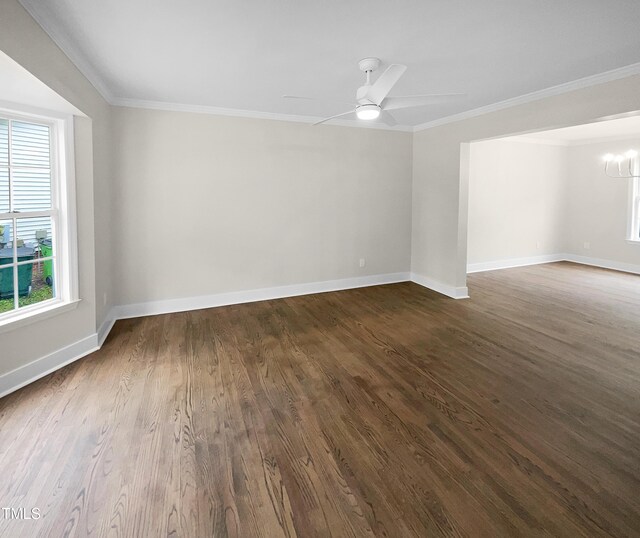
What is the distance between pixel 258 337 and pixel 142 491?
6.63 feet

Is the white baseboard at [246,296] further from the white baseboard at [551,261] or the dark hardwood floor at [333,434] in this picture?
the white baseboard at [551,261]

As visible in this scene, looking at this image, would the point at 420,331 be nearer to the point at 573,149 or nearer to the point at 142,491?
the point at 142,491

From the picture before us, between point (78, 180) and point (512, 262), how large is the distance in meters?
7.36

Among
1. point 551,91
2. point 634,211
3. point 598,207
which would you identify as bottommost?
point 634,211

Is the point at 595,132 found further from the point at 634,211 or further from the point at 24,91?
the point at 24,91

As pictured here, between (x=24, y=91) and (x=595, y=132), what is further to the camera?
(x=595, y=132)

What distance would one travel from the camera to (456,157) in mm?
4914

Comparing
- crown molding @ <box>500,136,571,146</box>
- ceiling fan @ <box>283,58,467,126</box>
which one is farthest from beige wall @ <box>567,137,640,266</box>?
ceiling fan @ <box>283,58,467,126</box>

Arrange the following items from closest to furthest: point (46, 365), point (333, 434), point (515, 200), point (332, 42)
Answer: point (333, 434) → point (332, 42) → point (46, 365) → point (515, 200)

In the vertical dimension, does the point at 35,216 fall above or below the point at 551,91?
below

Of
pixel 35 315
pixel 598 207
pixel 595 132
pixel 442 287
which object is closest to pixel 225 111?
pixel 35 315

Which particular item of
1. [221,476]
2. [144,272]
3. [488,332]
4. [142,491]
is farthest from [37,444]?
[488,332]

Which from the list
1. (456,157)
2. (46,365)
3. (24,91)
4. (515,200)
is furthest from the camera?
(515,200)

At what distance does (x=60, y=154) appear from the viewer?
299 cm
